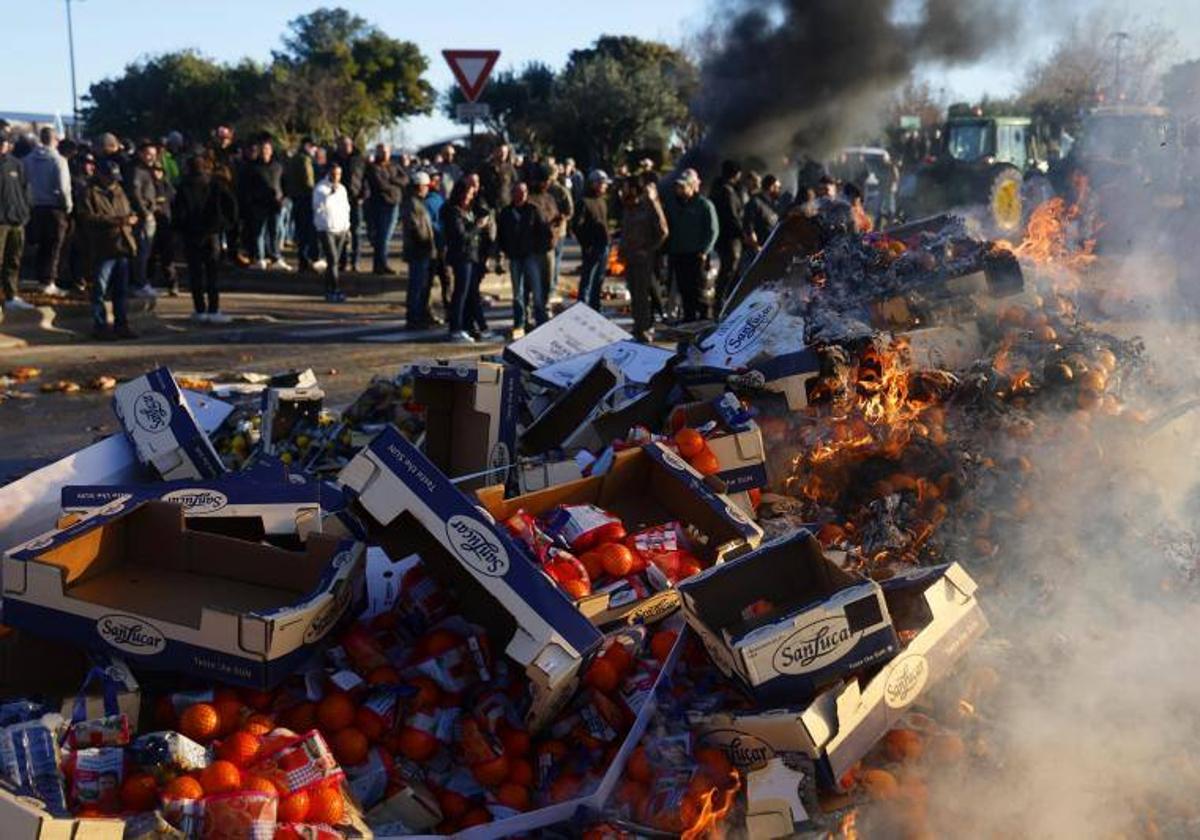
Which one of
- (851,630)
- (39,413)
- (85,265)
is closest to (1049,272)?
(851,630)

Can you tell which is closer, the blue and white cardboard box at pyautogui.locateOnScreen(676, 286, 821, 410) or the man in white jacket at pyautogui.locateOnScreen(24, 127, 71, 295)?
the blue and white cardboard box at pyautogui.locateOnScreen(676, 286, 821, 410)

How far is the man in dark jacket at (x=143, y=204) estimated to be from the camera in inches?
547

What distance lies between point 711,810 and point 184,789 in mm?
1595

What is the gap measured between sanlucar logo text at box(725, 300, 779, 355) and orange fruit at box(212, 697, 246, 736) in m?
3.70

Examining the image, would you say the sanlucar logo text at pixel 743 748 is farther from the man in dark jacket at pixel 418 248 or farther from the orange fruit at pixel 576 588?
the man in dark jacket at pixel 418 248

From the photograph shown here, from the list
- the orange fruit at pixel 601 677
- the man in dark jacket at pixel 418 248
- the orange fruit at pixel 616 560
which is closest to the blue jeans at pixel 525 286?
the man in dark jacket at pixel 418 248

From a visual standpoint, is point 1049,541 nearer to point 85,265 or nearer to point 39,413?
point 39,413

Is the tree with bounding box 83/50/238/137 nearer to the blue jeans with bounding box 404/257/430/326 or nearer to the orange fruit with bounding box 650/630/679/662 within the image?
the blue jeans with bounding box 404/257/430/326

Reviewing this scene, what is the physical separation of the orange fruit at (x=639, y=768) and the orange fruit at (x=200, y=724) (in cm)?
136

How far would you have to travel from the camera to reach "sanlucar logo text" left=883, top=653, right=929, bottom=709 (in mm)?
4336

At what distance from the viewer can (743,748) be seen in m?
4.14

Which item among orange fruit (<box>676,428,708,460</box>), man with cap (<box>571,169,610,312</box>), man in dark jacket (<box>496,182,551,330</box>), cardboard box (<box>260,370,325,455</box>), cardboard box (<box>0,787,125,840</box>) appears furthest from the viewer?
man with cap (<box>571,169,610,312</box>)

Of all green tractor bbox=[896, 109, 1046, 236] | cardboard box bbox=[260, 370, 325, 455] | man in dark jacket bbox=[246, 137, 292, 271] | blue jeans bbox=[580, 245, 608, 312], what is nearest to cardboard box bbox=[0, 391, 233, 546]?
A: cardboard box bbox=[260, 370, 325, 455]

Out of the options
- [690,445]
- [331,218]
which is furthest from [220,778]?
[331,218]
